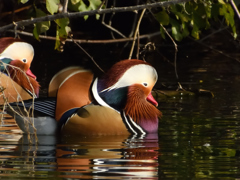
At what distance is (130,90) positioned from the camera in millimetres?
5938

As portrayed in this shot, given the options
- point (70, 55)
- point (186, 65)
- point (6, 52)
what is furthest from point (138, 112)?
point (70, 55)

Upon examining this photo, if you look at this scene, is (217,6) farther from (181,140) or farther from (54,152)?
(54,152)

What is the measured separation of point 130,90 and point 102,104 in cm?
31

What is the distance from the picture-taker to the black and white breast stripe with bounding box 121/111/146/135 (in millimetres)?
5781

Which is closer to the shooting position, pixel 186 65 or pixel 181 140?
pixel 181 140

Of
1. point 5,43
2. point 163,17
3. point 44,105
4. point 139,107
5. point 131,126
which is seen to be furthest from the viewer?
point 5,43

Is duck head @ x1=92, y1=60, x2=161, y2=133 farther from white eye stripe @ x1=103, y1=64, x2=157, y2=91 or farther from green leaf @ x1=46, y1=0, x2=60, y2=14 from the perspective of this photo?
green leaf @ x1=46, y1=0, x2=60, y2=14

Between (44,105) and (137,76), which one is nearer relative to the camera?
(44,105)

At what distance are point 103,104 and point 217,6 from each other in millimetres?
1330

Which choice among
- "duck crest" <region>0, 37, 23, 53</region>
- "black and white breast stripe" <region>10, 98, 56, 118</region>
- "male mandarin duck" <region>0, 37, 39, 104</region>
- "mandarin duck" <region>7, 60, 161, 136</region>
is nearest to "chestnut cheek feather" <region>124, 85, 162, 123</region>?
"mandarin duck" <region>7, 60, 161, 136</region>

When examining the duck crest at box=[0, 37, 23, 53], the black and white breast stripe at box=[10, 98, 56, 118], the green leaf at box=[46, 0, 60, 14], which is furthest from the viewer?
the duck crest at box=[0, 37, 23, 53]

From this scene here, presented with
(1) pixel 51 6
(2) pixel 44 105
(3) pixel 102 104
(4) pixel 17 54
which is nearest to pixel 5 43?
(4) pixel 17 54

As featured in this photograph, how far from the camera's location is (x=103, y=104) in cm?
576

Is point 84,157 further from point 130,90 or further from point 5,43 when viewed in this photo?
point 5,43
